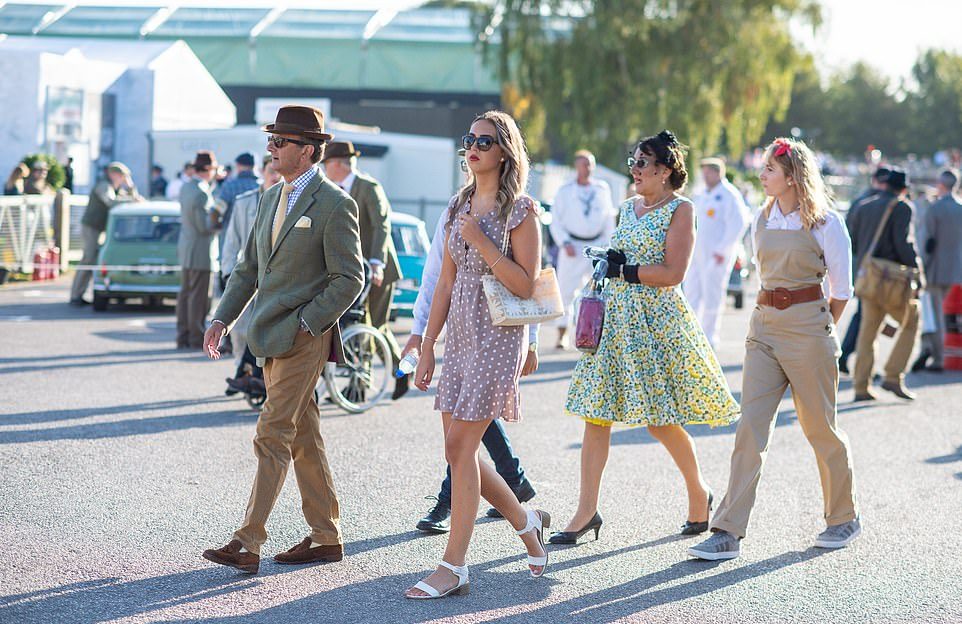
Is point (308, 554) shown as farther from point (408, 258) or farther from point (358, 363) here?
point (408, 258)

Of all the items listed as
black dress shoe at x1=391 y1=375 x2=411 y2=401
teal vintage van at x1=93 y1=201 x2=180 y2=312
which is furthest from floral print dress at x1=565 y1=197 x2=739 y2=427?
teal vintage van at x1=93 y1=201 x2=180 y2=312

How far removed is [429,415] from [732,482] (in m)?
4.28

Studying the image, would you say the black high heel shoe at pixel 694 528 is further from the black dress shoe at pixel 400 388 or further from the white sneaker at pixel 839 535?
the black dress shoe at pixel 400 388

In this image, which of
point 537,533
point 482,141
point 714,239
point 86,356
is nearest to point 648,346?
point 537,533

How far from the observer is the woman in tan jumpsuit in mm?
6707

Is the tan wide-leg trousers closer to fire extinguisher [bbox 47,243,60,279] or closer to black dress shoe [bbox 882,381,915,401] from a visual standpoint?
black dress shoe [bbox 882,381,915,401]

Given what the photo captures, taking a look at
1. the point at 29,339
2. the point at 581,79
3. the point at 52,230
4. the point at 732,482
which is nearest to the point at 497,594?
the point at 732,482

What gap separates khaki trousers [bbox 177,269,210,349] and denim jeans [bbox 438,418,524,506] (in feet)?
25.3

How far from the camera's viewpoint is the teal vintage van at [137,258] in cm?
1808

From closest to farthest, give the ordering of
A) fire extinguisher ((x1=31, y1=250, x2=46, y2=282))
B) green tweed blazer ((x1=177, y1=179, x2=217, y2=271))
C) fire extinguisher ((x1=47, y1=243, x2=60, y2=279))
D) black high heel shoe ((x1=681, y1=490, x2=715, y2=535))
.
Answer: black high heel shoe ((x1=681, y1=490, x2=715, y2=535)) → green tweed blazer ((x1=177, y1=179, x2=217, y2=271)) → fire extinguisher ((x1=31, y1=250, x2=46, y2=282)) → fire extinguisher ((x1=47, y1=243, x2=60, y2=279))

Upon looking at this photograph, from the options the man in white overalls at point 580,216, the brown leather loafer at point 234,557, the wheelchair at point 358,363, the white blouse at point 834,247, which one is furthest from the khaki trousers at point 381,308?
the brown leather loafer at point 234,557

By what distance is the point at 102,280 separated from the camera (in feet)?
59.2

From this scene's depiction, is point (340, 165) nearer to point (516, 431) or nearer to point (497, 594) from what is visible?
point (516, 431)

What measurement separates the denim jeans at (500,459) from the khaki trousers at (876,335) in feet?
19.8
